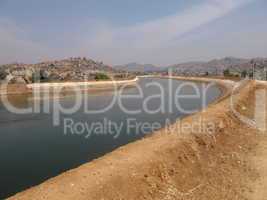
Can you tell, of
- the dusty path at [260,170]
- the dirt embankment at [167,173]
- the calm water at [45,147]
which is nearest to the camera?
the dirt embankment at [167,173]

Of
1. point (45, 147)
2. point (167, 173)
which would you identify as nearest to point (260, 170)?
point (167, 173)

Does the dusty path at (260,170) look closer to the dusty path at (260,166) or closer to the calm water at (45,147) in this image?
the dusty path at (260,166)

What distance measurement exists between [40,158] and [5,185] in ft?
9.72

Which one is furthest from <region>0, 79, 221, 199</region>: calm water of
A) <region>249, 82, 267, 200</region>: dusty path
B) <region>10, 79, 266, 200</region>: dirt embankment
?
<region>249, 82, 267, 200</region>: dusty path

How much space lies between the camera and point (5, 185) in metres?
11.1

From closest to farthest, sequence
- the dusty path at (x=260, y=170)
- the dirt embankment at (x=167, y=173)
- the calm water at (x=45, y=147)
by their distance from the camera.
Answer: the dirt embankment at (x=167, y=173)
the dusty path at (x=260, y=170)
the calm water at (x=45, y=147)

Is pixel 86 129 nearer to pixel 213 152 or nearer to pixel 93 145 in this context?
pixel 93 145

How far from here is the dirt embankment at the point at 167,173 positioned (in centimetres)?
820

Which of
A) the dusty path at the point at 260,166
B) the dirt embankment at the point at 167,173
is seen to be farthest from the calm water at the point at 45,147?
the dusty path at the point at 260,166

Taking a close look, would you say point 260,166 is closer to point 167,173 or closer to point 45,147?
point 167,173

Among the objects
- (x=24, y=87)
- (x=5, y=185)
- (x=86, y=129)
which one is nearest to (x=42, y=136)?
(x=86, y=129)

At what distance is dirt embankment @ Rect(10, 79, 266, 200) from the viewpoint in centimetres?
820

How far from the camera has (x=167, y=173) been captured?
9.75 meters

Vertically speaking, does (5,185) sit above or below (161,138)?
below
